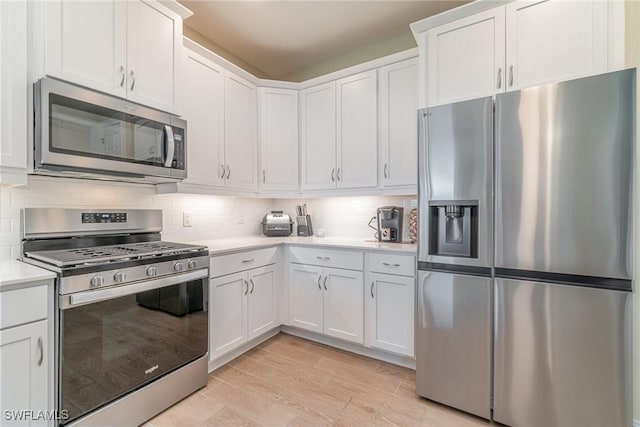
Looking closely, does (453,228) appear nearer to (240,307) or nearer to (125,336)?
(240,307)

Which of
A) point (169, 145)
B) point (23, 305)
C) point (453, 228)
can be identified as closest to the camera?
point (23, 305)

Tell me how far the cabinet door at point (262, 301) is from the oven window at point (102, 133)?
120 cm

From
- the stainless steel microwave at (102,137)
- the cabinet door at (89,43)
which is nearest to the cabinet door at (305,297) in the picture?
the stainless steel microwave at (102,137)

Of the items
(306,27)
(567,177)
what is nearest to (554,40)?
(567,177)

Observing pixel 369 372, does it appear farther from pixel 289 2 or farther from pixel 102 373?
pixel 289 2

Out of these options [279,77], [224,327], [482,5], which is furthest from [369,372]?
[279,77]

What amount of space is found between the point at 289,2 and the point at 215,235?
6.99 feet

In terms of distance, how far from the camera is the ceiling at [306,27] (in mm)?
2428

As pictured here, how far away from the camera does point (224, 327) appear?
2.23 meters

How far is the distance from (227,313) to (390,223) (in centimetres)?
160

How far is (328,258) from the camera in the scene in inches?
101

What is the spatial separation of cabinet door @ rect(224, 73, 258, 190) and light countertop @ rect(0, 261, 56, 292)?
1431 millimetres

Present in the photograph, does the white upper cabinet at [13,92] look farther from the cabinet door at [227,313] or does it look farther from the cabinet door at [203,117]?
the cabinet door at [227,313]

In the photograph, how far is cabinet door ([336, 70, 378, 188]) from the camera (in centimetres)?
264
